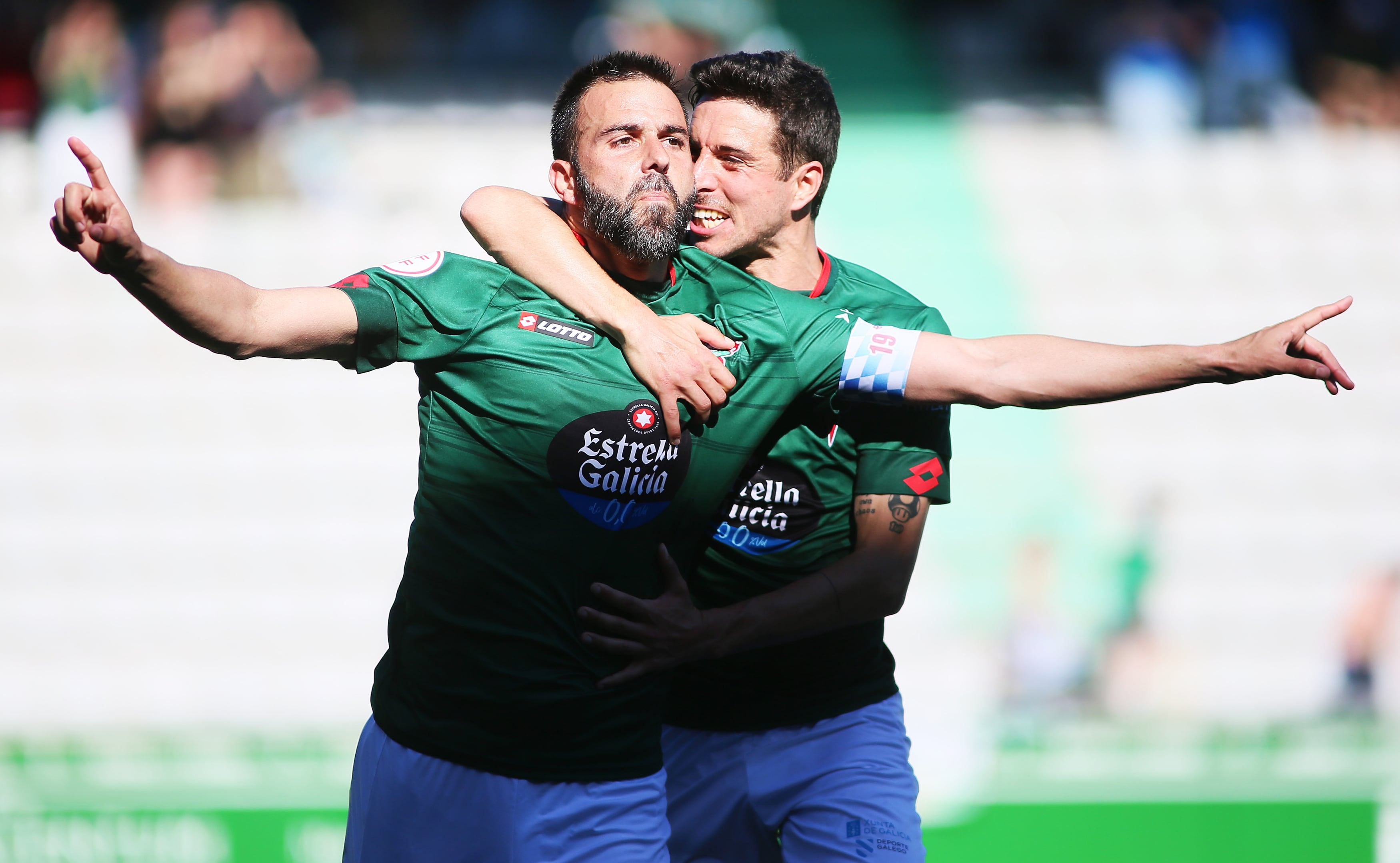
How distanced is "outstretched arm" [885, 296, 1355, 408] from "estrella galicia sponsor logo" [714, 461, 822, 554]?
0.48 meters

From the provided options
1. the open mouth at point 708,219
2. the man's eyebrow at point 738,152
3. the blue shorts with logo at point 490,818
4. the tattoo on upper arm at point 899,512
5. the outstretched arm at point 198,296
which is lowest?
the blue shorts with logo at point 490,818

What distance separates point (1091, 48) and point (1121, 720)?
24.1 feet

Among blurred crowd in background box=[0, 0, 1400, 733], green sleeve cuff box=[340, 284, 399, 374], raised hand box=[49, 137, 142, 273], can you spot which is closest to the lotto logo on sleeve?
green sleeve cuff box=[340, 284, 399, 374]

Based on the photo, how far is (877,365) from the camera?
3.16 m

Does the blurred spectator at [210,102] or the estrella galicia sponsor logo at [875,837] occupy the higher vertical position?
the blurred spectator at [210,102]

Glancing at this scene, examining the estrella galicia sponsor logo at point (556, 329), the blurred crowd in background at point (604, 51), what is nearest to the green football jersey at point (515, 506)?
the estrella galicia sponsor logo at point (556, 329)

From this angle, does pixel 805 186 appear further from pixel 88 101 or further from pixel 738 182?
pixel 88 101

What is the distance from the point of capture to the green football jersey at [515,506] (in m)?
2.88

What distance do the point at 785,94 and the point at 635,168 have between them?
2.84ft

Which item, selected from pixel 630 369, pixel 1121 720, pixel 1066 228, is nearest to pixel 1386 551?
pixel 1121 720

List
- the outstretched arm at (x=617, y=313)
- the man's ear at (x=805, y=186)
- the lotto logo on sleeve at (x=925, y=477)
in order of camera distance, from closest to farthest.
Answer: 1. the outstretched arm at (x=617, y=313)
2. the lotto logo on sleeve at (x=925, y=477)
3. the man's ear at (x=805, y=186)

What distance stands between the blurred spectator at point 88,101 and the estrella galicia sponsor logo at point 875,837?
9.14 meters

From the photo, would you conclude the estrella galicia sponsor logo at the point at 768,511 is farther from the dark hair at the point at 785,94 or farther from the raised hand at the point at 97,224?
the raised hand at the point at 97,224

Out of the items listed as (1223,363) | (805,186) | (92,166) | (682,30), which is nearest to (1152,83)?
(682,30)
